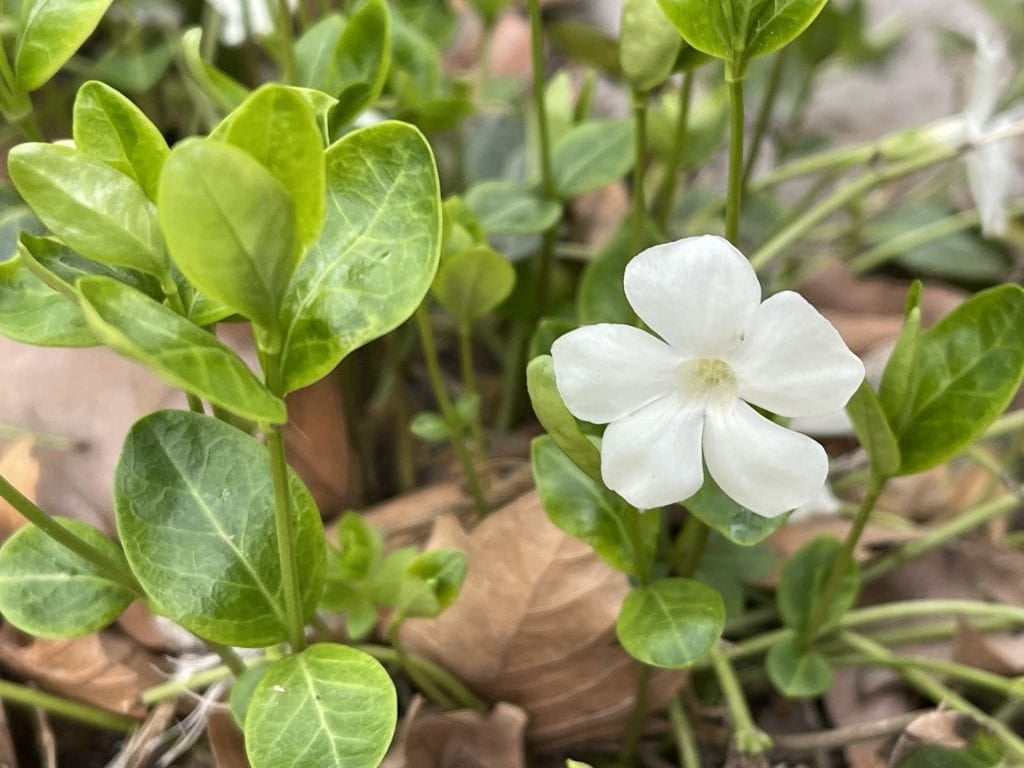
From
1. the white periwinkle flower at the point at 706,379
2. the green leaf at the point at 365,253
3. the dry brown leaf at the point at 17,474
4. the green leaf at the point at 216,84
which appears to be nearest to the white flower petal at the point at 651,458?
the white periwinkle flower at the point at 706,379

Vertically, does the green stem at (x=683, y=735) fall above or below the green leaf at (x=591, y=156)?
below

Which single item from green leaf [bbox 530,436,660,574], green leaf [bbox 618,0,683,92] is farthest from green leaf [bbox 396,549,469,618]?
green leaf [bbox 618,0,683,92]

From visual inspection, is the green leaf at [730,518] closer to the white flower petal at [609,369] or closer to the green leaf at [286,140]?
the white flower petal at [609,369]

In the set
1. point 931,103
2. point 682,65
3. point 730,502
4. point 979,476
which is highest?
point 682,65

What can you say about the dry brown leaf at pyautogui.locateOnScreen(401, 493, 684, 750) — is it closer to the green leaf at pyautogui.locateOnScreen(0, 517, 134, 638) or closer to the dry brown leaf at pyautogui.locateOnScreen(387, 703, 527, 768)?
the dry brown leaf at pyautogui.locateOnScreen(387, 703, 527, 768)

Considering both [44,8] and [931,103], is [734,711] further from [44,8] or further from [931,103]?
[931,103]

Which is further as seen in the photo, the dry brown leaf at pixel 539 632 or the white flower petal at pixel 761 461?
the dry brown leaf at pixel 539 632

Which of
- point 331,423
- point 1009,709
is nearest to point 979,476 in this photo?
point 1009,709
